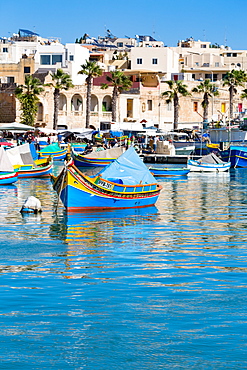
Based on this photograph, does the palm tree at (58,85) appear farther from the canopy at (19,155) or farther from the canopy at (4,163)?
the canopy at (4,163)

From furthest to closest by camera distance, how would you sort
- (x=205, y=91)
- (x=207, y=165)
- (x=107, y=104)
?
(x=205, y=91), (x=107, y=104), (x=207, y=165)

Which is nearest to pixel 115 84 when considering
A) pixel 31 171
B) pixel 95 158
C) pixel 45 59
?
pixel 45 59

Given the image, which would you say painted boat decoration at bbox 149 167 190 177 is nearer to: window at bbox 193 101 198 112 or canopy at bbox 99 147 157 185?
canopy at bbox 99 147 157 185

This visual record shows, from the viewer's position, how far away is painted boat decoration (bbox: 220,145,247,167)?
64688 mm

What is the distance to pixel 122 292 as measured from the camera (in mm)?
17000

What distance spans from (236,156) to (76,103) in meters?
34.4

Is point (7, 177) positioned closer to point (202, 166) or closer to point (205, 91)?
point (202, 166)

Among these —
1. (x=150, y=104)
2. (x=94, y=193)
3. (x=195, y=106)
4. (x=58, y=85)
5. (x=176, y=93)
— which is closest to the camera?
(x=94, y=193)

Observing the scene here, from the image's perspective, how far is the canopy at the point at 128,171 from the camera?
108 ft

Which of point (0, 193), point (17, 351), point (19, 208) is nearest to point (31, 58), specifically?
point (0, 193)

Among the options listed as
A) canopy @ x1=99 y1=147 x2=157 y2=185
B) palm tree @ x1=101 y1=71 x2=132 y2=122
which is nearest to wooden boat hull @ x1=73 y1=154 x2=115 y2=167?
canopy @ x1=99 y1=147 x2=157 y2=185

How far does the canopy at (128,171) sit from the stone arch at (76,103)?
59344 millimetres

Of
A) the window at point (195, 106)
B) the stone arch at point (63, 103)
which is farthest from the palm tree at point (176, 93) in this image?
the stone arch at point (63, 103)

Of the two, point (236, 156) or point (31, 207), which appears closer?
point (31, 207)
